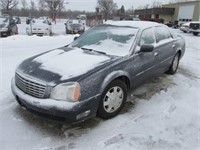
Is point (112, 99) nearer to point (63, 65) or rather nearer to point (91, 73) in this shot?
point (91, 73)

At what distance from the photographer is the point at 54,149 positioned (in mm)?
2795

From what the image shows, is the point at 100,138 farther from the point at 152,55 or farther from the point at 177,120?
the point at 152,55

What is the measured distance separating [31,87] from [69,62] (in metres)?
0.71

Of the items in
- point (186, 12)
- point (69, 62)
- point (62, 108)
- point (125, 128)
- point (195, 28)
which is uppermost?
point (186, 12)

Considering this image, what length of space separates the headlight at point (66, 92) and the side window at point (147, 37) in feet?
6.05

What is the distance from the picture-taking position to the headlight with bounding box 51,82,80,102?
2.85m

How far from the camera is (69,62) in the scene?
3395 millimetres

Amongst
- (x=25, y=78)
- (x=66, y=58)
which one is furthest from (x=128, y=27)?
(x=25, y=78)

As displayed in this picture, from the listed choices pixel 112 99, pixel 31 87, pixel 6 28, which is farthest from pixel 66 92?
pixel 6 28

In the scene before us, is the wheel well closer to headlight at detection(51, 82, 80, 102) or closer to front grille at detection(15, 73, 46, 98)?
headlight at detection(51, 82, 80, 102)

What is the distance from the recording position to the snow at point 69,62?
309 centimetres

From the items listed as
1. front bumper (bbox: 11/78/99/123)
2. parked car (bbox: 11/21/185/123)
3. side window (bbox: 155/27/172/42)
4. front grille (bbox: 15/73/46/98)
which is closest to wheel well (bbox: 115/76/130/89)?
parked car (bbox: 11/21/185/123)

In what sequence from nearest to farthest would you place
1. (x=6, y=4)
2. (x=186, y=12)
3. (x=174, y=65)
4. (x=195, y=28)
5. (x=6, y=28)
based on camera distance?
(x=174, y=65)
(x=6, y=28)
(x=195, y=28)
(x=6, y=4)
(x=186, y=12)

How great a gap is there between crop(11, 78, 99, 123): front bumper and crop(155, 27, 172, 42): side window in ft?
8.47
